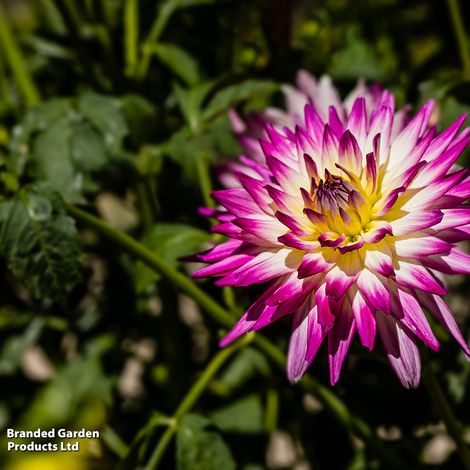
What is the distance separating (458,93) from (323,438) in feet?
2.10

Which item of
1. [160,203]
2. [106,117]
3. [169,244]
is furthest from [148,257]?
[160,203]

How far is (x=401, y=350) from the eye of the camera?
0.67 m

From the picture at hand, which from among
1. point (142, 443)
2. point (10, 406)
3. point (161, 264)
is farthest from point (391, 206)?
point (10, 406)

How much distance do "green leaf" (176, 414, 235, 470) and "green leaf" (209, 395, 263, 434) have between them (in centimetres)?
31

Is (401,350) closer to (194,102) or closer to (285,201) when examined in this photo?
(285,201)

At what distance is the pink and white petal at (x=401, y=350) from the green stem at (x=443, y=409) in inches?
2.0

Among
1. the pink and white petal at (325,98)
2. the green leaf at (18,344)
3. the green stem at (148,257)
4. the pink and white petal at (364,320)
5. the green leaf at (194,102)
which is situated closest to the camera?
the pink and white petal at (364,320)

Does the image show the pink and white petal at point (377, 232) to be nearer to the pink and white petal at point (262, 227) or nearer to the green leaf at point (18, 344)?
the pink and white petal at point (262, 227)

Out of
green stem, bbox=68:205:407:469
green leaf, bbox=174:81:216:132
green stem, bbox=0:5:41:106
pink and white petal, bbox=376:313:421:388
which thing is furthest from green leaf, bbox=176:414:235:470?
green stem, bbox=0:5:41:106

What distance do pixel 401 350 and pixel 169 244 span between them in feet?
1.29

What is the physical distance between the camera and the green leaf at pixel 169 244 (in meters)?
0.93

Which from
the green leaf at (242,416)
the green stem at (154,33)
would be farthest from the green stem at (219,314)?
the green stem at (154,33)

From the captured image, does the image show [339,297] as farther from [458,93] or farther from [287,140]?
[458,93]

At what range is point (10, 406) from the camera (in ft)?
4.51
